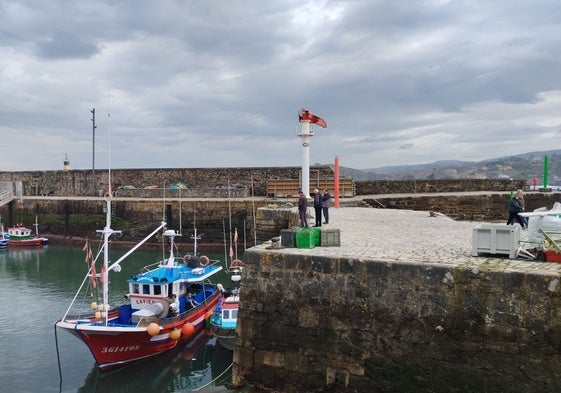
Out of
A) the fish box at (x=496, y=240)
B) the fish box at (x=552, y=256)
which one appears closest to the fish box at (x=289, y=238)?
the fish box at (x=496, y=240)

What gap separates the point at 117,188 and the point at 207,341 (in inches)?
936

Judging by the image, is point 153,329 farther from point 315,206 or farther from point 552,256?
point 552,256

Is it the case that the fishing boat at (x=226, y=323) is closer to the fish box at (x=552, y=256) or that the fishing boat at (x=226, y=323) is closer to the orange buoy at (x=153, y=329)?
the orange buoy at (x=153, y=329)

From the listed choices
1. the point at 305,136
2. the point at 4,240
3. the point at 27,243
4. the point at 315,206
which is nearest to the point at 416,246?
the point at 315,206

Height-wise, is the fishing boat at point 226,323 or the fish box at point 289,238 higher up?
the fish box at point 289,238

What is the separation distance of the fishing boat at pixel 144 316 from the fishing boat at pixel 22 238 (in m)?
15.5

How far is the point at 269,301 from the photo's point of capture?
6793 millimetres

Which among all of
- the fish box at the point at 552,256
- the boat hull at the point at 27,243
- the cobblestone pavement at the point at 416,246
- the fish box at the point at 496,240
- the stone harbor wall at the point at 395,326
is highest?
the fish box at the point at 496,240

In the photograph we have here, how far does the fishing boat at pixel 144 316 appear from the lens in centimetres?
1003

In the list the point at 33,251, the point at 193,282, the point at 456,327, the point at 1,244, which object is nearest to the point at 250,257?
the point at 456,327

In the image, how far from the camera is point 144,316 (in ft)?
35.7

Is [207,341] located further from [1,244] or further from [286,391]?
[1,244]

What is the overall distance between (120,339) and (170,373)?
134 centimetres

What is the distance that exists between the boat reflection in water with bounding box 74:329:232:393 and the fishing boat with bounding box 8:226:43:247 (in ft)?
63.5
